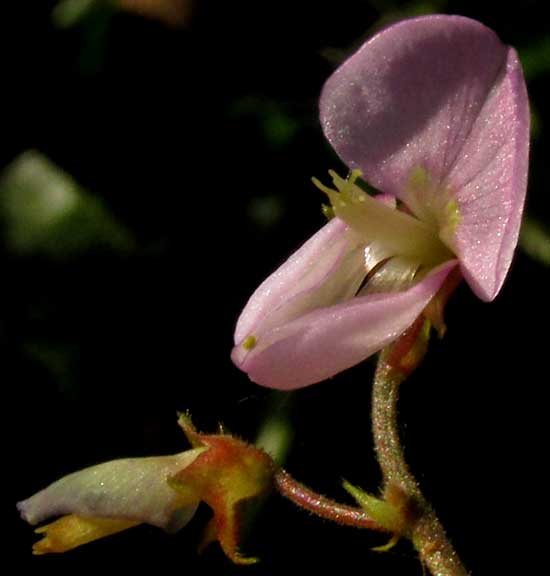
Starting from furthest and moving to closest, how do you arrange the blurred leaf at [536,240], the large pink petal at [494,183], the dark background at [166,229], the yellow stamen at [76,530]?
the dark background at [166,229] → the blurred leaf at [536,240] → the yellow stamen at [76,530] → the large pink petal at [494,183]

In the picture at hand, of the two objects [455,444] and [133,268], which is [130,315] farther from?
[455,444]

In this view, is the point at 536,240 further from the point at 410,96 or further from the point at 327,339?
the point at 327,339

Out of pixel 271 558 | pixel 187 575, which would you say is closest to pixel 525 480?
pixel 271 558

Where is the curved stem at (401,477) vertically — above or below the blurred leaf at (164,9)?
below

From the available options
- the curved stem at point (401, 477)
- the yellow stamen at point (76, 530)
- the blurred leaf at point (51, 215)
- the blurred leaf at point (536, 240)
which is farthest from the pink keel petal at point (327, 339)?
the blurred leaf at point (51, 215)

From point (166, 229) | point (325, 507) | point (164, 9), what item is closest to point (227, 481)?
point (325, 507)

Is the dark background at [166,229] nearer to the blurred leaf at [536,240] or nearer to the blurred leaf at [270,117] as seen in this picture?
the blurred leaf at [270,117]

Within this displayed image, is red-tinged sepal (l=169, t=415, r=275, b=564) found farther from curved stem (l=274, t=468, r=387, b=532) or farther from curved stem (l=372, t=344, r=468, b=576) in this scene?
curved stem (l=372, t=344, r=468, b=576)
